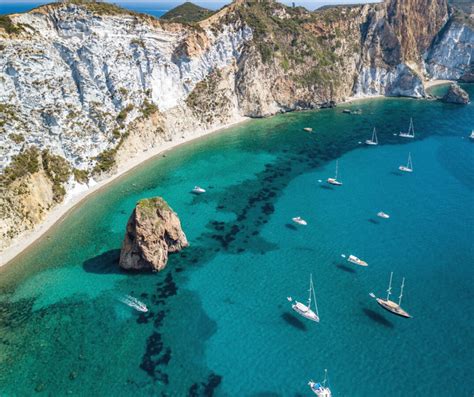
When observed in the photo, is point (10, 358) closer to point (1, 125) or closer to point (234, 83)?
point (1, 125)

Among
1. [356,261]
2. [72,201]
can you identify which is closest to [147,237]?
[72,201]

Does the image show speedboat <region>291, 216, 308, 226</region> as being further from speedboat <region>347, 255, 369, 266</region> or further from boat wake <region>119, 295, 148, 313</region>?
boat wake <region>119, 295, 148, 313</region>

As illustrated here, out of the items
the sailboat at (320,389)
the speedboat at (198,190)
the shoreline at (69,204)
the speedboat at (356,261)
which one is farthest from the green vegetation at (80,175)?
the sailboat at (320,389)

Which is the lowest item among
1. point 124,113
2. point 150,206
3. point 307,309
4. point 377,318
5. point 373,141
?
point 377,318

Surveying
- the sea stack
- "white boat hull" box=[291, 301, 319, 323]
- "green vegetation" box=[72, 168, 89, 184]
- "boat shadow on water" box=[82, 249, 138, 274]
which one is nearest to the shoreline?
"green vegetation" box=[72, 168, 89, 184]

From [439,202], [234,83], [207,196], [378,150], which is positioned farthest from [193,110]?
[439,202]

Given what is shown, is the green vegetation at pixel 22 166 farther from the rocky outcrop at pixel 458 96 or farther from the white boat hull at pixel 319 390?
the rocky outcrop at pixel 458 96

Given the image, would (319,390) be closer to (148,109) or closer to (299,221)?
(299,221)
